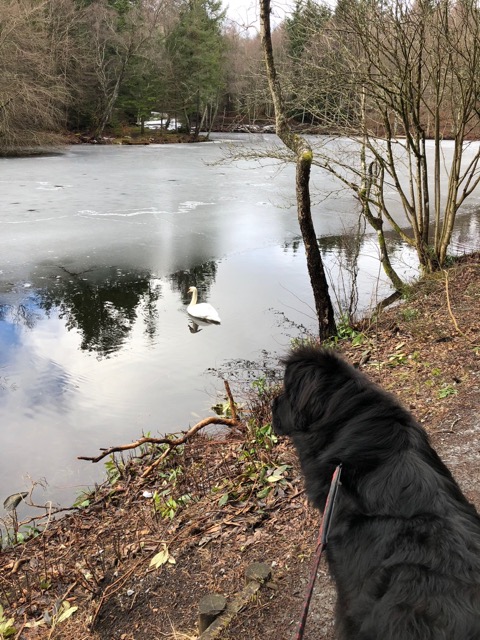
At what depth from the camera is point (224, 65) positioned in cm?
4241

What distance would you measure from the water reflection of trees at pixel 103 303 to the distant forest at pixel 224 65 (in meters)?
4.01

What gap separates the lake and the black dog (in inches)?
142

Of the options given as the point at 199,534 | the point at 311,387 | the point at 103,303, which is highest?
the point at 311,387

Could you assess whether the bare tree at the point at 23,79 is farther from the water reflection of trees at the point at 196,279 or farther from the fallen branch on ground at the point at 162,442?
the fallen branch on ground at the point at 162,442

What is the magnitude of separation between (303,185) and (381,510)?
621 cm

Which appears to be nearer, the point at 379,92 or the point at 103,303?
the point at 379,92

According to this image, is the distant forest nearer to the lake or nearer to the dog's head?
the lake

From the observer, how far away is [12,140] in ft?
97.1

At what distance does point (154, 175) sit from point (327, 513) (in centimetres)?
2317

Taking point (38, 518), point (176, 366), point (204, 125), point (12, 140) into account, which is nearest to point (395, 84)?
point (176, 366)

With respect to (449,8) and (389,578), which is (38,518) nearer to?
(389,578)

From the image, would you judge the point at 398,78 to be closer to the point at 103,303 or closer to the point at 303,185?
the point at 303,185

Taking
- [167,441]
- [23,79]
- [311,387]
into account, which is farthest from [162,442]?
[23,79]

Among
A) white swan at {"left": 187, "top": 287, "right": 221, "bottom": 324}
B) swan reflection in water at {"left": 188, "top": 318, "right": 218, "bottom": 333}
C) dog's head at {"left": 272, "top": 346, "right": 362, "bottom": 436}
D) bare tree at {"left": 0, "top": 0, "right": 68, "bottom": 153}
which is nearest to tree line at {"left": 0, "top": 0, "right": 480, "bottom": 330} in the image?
white swan at {"left": 187, "top": 287, "right": 221, "bottom": 324}
